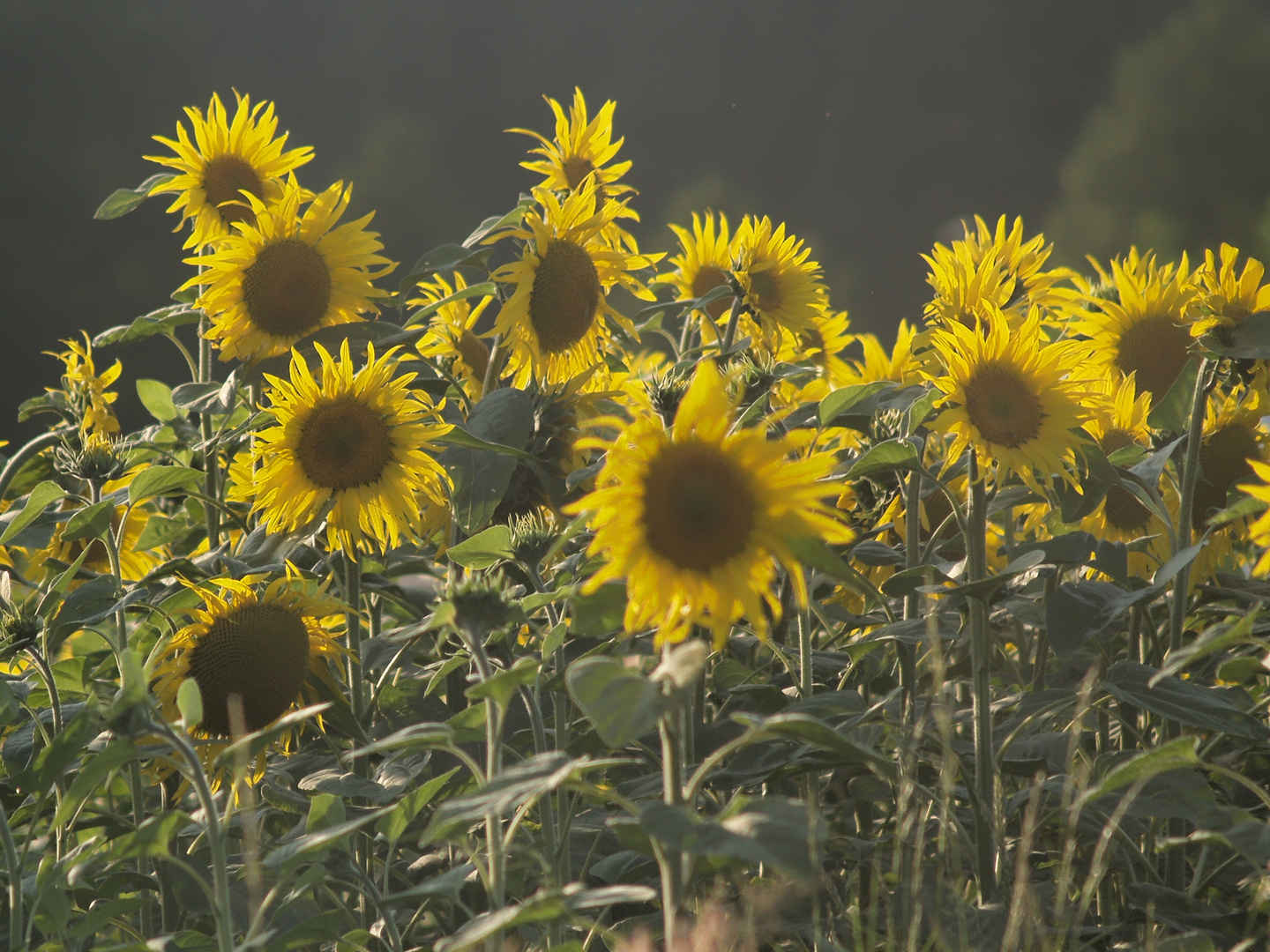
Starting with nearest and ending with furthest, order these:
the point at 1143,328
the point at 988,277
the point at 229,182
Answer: the point at 988,277, the point at 1143,328, the point at 229,182

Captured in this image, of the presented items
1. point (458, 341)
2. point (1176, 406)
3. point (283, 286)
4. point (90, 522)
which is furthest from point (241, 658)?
point (1176, 406)

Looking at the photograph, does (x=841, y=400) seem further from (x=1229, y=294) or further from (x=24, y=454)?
(x=24, y=454)

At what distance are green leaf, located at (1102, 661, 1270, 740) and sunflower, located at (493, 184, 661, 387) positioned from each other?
685 mm

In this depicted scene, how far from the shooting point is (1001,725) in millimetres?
1069

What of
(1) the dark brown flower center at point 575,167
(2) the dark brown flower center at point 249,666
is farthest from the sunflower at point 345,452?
(1) the dark brown flower center at point 575,167

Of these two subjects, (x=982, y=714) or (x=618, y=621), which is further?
(x=982, y=714)

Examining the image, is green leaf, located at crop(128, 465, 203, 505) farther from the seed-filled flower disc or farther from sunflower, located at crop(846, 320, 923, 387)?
sunflower, located at crop(846, 320, 923, 387)

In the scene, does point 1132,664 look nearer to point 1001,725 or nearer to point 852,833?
point 1001,725

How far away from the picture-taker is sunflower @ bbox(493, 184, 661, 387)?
1.22 metres

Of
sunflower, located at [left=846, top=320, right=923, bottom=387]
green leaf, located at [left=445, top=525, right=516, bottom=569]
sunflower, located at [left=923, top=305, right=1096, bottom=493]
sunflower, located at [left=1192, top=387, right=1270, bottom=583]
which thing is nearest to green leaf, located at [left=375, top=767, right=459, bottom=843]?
green leaf, located at [left=445, top=525, right=516, bottom=569]

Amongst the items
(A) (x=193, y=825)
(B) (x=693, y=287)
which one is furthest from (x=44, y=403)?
(B) (x=693, y=287)

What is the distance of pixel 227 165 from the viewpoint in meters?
1.47

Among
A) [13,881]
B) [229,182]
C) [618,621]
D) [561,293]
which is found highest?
[229,182]

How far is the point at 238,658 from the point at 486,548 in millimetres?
342
